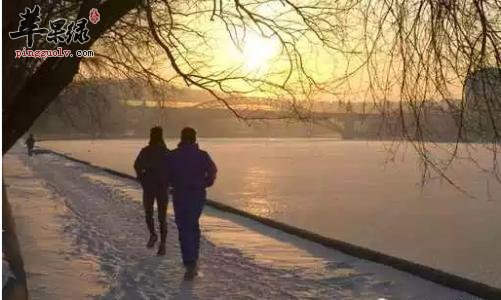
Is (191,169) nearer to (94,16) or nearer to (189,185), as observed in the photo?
(189,185)

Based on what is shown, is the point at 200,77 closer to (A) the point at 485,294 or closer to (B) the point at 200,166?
(B) the point at 200,166

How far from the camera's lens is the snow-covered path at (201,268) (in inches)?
251

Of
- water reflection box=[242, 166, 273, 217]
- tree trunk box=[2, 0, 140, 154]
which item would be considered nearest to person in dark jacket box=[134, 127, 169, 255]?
tree trunk box=[2, 0, 140, 154]

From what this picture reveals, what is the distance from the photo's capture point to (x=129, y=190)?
2025cm

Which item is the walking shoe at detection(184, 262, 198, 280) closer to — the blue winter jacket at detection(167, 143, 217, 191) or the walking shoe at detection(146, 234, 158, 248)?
the blue winter jacket at detection(167, 143, 217, 191)

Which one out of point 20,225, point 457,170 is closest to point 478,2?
point 20,225

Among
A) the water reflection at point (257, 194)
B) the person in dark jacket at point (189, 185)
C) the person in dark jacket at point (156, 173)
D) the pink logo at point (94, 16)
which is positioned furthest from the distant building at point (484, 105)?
the water reflection at point (257, 194)

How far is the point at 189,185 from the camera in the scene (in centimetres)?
686

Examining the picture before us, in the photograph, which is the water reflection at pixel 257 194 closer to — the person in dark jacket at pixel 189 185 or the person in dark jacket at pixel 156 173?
the person in dark jacket at pixel 156 173

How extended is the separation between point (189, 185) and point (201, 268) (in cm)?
120

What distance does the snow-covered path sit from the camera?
20.9 ft

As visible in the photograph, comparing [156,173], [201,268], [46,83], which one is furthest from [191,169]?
[46,83]

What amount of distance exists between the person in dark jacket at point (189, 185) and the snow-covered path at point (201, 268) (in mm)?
350

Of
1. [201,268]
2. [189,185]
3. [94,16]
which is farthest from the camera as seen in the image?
[201,268]
